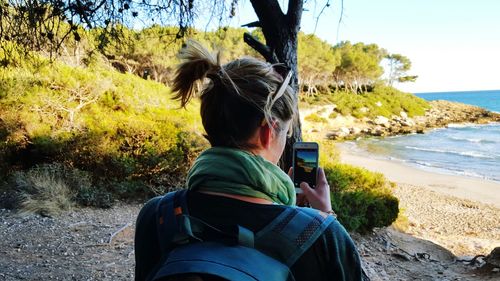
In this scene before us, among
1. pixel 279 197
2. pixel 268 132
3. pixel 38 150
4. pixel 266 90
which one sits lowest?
pixel 38 150

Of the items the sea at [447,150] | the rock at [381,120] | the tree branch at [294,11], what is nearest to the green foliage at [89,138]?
the tree branch at [294,11]

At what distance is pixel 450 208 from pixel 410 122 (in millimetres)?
38509

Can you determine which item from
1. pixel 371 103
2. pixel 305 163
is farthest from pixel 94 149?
pixel 371 103

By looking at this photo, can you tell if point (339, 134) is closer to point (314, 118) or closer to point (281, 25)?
point (314, 118)

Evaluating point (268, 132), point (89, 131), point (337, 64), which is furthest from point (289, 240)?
point (337, 64)

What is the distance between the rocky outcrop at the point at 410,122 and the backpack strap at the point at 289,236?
128 feet

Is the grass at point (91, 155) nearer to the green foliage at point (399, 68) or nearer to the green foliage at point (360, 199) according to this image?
the green foliage at point (360, 199)

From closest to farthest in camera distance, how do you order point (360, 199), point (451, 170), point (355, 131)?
1. point (360, 199)
2. point (451, 170)
3. point (355, 131)

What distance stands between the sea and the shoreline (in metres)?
1.32

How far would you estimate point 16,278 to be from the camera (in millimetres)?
4375

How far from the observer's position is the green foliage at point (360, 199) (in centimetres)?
795

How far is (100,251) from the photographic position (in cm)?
550

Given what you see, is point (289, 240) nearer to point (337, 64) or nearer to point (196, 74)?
point (196, 74)

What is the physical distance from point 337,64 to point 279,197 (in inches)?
2138
